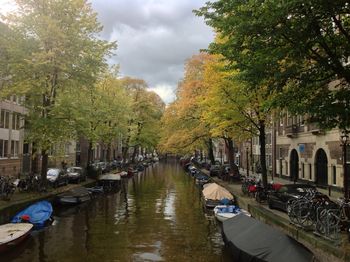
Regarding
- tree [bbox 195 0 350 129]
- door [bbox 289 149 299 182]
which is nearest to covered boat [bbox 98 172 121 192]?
door [bbox 289 149 299 182]

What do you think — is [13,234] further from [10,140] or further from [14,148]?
[14,148]

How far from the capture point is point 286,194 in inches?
949

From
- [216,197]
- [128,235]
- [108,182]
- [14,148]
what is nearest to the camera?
[128,235]

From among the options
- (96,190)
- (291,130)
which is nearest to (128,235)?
(96,190)

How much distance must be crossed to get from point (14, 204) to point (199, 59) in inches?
1345

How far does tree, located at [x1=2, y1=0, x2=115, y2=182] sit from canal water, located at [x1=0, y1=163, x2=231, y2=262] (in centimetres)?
632

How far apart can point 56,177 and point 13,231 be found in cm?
1829

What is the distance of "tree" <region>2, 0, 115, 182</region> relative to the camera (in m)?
29.2

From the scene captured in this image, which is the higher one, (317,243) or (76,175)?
(76,175)

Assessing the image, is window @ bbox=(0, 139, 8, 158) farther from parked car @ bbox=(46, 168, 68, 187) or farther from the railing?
the railing

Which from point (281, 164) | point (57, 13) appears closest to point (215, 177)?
point (281, 164)

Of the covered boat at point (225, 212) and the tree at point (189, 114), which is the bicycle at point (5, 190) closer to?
the covered boat at point (225, 212)

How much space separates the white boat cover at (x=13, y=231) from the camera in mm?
18503

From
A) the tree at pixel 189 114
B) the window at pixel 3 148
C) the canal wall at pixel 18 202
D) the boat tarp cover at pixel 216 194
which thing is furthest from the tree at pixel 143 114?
the canal wall at pixel 18 202
